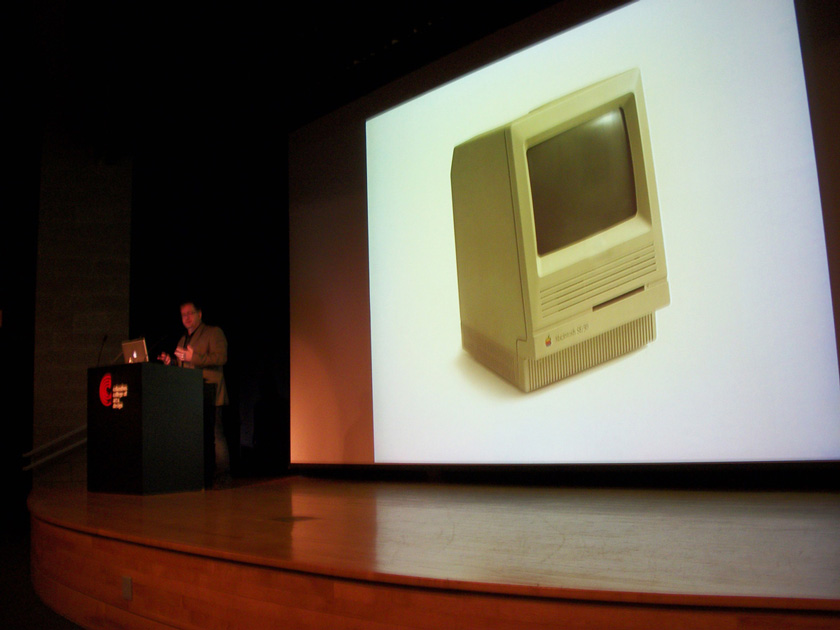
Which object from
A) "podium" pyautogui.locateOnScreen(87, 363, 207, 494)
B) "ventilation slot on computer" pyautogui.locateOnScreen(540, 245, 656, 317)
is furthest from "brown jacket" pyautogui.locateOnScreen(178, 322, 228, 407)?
"ventilation slot on computer" pyautogui.locateOnScreen(540, 245, 656, 317)

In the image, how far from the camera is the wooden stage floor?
1.09m

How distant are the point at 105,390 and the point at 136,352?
0.80 feet

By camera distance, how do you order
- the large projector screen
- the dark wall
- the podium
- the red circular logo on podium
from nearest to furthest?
the large projector screen, the podium, the red circular logo on podium, the dark wall

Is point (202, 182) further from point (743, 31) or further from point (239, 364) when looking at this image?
point (743, 31)

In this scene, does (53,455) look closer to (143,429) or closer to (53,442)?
(53,442)

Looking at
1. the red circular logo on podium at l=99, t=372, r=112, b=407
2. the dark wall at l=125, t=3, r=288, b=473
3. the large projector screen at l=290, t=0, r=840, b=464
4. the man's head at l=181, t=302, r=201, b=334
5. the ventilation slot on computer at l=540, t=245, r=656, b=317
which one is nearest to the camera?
the large projector screen at l=290, t=0, r=840, b=464

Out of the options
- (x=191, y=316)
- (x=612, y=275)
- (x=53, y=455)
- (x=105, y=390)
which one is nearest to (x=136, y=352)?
(x=105, y=390)

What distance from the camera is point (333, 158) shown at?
4.18 meters

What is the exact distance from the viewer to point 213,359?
365cm

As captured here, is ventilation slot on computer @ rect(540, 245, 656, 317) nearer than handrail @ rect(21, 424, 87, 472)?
Yes

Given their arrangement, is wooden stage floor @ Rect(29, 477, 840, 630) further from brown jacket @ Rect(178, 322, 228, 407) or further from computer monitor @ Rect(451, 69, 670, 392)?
brown jacket @ Rect(178, 322, 228, 407)

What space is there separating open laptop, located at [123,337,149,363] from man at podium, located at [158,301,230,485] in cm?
45

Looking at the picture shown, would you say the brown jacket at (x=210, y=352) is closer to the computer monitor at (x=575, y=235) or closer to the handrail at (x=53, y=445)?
the handrail at (x=53, y=445)

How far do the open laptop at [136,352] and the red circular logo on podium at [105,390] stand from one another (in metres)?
0.13
